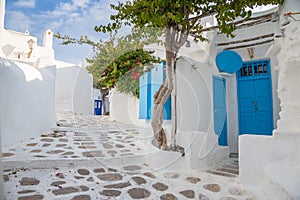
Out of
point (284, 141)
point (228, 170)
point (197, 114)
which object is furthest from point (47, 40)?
point (284, 141)

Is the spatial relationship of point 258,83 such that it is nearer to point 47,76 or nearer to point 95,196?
point 95,196

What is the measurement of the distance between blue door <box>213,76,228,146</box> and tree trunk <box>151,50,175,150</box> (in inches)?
72.1

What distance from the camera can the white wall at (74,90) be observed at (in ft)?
40.8

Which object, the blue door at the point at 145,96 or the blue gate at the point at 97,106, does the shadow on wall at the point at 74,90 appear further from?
the blue door at the point at 145,96

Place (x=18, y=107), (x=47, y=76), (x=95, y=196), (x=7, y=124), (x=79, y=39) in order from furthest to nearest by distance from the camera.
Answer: (x=47, y=76) < (x=79, y=39) < (x=18, y=107) < (x=7, y=124) < (x=95, y=196)

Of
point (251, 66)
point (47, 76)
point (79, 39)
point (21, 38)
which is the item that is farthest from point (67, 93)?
point (251, 66)

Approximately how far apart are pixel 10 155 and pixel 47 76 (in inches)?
132

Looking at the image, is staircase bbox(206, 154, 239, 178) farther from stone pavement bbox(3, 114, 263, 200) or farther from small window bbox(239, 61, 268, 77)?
small window bbox(239, 61, 268, 77)

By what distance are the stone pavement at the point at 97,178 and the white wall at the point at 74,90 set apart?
8.65 m

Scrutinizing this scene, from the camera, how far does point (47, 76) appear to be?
20.4ft

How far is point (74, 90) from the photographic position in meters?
12.6

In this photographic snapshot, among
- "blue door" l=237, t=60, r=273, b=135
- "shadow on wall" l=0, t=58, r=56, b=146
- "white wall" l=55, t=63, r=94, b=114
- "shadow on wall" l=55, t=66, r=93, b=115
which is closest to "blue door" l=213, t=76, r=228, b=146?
"blue door" l=237, t=60, r=273, b=135

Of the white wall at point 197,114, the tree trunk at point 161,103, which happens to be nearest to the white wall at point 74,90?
the white wall at point 197,114

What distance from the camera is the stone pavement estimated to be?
2590 mm
